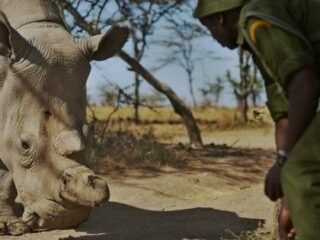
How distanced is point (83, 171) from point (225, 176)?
5.00 m

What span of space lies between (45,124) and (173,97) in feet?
23.0

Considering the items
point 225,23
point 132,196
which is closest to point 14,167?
point 225,23

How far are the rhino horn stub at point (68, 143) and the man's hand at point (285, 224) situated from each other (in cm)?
171

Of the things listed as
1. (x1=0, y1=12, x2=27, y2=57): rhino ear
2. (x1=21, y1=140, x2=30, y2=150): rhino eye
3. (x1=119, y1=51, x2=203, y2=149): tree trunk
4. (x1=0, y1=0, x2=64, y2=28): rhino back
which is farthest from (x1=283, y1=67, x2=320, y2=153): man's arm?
(x1=119, y1=51, x2=203, y2=149): tree trunk

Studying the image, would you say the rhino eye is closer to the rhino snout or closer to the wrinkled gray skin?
the wrinkled gray skin

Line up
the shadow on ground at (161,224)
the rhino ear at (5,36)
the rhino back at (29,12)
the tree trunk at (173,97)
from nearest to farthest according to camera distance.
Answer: the rhino ear at (5,36), the rhino back at (29,12), the shadow on ground at (161,224), the tree trunk at (173,97)

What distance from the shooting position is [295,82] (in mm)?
2891

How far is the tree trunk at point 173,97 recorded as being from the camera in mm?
11531

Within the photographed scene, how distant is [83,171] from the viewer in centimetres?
448

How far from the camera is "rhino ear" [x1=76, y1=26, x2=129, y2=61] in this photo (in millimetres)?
5484

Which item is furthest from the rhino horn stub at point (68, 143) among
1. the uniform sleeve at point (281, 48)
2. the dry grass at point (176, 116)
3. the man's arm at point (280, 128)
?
the dry grass at point (176, 116)

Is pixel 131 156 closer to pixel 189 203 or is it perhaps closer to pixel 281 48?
pixel 189 203

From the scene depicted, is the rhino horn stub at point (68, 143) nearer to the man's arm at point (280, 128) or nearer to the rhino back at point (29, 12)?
the rhino back at point (29, 12)

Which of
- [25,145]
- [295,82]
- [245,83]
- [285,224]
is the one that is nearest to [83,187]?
[25,145]
